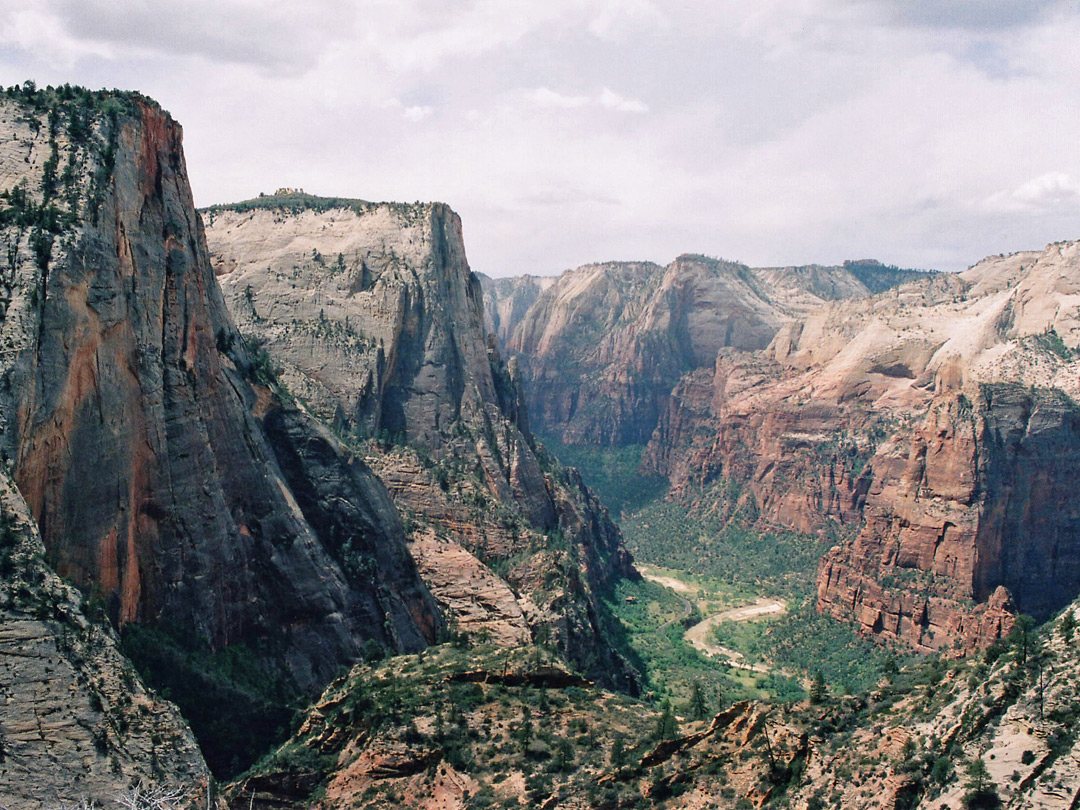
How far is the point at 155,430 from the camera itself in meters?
47.9

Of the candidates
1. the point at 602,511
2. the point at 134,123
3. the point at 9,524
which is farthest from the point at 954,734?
the point at 602,511

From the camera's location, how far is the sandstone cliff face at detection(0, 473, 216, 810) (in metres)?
30.8

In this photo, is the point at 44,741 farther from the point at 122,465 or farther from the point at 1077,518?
the point at 1077,518

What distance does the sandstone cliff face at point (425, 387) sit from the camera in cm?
7862

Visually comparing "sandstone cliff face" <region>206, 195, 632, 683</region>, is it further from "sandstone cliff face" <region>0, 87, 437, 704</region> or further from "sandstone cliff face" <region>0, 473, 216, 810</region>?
"sandstone cliff face" <region>0, 473, 216, 810</region>

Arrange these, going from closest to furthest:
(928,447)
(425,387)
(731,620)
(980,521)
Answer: (980,521) → (425,387) → (928,447) → (731,620)

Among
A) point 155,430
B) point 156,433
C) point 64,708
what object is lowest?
point 64,708

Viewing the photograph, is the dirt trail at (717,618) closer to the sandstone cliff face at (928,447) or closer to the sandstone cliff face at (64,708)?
the sandstone cliff face at (928,447)

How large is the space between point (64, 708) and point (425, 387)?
70525 mm

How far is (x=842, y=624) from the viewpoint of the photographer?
111 meters

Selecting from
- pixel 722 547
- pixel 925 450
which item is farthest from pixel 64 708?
pixel 722 547

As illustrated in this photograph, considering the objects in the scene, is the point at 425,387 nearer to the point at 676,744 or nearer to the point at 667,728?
the point at 667,728

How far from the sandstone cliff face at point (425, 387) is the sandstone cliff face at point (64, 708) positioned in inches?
1426

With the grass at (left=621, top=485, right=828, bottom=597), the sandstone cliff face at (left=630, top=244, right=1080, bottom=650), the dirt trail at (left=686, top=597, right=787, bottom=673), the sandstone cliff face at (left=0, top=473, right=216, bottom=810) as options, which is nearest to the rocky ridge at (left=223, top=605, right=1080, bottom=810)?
the sandstone cliff face at (left=0, top=473, right=216, bottom=810)
